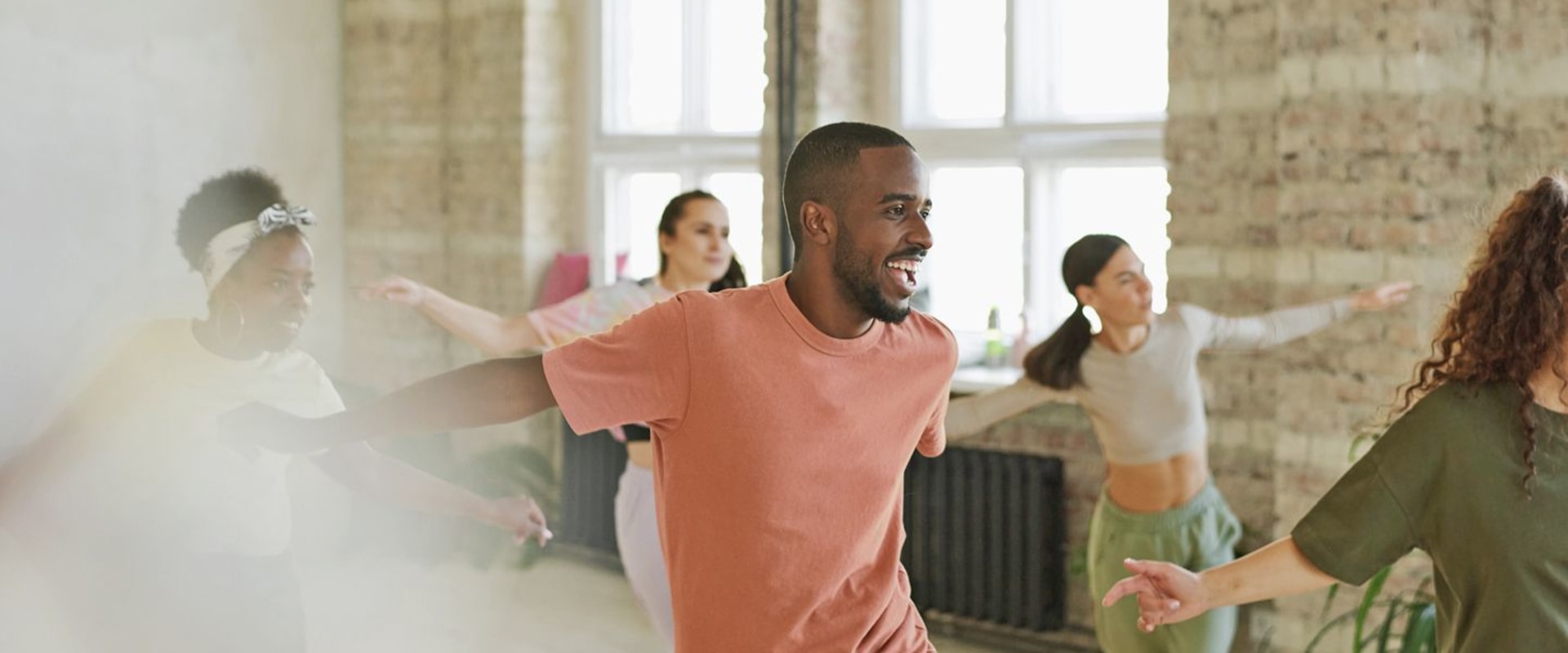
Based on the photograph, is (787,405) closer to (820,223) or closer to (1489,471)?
(820,223)

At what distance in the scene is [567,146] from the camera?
3.83m

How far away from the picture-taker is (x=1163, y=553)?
13.6 ft

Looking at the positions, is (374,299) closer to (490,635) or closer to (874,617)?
(490,635)

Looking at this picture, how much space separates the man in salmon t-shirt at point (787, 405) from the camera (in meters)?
2.31

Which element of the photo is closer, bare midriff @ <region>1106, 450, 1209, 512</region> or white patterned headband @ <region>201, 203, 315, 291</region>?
white patterned headband @ <region>201, 203, 315, 291</region>

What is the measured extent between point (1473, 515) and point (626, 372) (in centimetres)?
117

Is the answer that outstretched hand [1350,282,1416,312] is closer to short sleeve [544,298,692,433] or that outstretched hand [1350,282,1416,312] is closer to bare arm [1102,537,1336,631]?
bare arm [1102,537,1336,631]

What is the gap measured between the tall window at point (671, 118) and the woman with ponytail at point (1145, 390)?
0.98 m

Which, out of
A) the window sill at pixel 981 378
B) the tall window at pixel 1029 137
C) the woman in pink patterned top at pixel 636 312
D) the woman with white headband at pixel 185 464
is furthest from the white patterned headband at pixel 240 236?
the tall window at pixel 1029 137

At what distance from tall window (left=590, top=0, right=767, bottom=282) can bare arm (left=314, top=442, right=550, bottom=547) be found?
83 centimetres

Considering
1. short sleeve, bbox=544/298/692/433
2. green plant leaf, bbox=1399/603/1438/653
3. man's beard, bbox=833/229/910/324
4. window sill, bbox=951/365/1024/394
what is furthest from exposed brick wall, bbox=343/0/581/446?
green plant leaf, bbox=1399/603/1438/653

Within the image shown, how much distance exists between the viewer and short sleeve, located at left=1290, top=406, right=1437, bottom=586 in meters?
2.28

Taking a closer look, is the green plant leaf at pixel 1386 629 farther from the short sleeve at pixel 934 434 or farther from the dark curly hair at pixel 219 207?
the dark curly hair at pixel 219 207

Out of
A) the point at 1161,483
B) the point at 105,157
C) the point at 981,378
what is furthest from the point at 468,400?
the point at 981,378
